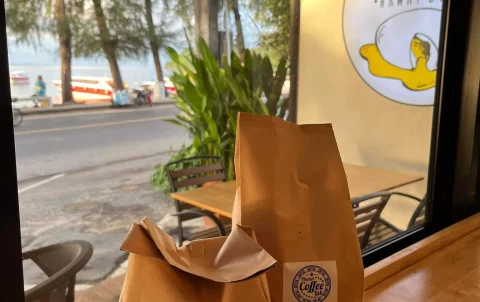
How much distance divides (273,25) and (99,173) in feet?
4.12

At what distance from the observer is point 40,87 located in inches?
71.1

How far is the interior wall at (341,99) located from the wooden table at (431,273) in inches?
56.2

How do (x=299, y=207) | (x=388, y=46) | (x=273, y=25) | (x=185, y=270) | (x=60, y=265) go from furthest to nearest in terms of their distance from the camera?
(x=273, y=25)
(x=388, y=46)
(x=60, y=265)
(x=299, y=207)
(x=185, y=270)

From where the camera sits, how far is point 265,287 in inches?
20.1

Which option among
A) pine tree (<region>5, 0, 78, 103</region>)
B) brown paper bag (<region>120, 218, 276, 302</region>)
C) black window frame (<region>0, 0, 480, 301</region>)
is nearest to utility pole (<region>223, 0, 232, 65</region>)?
pine tree (<region>5, 0, 78, 103</region>)

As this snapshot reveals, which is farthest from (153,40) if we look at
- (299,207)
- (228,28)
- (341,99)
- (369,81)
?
(299,207)

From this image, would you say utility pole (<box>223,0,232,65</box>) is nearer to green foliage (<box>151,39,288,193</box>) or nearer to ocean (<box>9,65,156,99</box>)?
green foliage (<box>151,39,288,193</box>)

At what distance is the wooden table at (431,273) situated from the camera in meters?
0.85

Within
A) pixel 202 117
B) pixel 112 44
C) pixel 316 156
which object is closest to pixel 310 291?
pixel 316 156

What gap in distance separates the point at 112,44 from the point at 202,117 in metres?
0.64

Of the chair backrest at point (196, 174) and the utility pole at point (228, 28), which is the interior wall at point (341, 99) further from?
the chair backrest at point (196, 174)

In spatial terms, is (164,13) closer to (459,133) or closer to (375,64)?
(375,64)

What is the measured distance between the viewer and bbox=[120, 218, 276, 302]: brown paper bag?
17.7 inches

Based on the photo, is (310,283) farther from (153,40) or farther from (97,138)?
(153,40)
